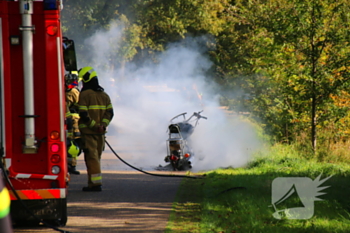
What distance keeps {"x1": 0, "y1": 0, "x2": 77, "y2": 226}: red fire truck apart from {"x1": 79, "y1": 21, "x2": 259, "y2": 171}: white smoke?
315 inches

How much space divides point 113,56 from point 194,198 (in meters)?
23.1

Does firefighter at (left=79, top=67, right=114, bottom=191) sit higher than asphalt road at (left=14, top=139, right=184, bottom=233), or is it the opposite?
firefighter at (left=79, top=67, right=114, bottom=191)

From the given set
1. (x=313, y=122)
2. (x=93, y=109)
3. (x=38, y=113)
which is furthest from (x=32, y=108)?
(x=313, y=122)

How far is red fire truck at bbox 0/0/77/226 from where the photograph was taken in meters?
5.92

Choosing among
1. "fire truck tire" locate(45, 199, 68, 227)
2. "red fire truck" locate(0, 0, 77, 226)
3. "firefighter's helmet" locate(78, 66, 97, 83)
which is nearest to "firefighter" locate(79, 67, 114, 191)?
"firefighter's helmet" locate(78, 66, 97, 83)

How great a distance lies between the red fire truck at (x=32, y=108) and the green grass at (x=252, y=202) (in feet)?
5.29

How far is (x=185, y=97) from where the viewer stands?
20.6 metres

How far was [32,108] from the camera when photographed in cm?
598

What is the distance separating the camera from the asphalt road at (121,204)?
6908 mm

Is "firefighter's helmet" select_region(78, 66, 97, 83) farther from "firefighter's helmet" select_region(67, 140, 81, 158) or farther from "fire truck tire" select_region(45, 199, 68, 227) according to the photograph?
"fire truck tire" select_region(45, 199, 68, 227)

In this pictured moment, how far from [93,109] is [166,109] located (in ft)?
39.5

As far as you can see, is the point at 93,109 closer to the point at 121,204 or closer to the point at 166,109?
the point at 121,204

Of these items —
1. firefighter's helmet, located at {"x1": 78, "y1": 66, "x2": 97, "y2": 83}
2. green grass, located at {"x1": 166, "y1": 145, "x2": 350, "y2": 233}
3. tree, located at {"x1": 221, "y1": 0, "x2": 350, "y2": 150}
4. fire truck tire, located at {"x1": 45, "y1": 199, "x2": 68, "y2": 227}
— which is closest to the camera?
fire truck tire, located at {"x1": 45, "y1": 199, "x2": 68, "y2": 227}

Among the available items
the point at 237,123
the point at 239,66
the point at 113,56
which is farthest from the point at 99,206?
the point at 113,56
